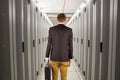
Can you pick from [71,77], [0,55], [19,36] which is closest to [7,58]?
[0,55]

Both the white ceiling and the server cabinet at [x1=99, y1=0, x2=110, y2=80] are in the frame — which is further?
the white ceiling

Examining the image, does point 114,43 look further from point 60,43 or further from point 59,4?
point 59,4

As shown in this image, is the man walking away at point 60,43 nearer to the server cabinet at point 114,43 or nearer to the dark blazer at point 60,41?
the dark blazer at point 60,41

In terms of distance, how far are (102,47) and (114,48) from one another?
1.70 feet

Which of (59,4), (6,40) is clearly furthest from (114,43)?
(59,4)

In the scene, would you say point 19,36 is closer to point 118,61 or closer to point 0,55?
point 0,55

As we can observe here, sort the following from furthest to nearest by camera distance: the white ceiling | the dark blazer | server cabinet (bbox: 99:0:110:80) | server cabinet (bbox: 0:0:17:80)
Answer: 1. the white ceiling
2. the dark blazer
3. server cabinet (bbox: 99:0:110:80)
4. server cabinet (bbox: 0:0:17:80)

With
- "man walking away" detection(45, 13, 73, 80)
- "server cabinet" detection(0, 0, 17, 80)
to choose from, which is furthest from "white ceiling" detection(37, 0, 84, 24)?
"server cabinet" detection(0, 0, 17, 80)

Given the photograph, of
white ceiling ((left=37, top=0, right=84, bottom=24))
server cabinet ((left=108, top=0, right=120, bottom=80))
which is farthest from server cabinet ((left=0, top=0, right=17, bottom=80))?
white ceiling ((left=37, top=0, right=84, bottom=24))

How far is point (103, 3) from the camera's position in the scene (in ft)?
6.95

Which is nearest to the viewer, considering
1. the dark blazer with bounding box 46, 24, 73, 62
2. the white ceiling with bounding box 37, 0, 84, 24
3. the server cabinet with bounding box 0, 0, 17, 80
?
the server cabinet with bounding box 0, 0, 17, 80

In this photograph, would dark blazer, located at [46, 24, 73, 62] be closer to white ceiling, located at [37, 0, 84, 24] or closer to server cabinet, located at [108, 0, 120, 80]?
server cabinet, located at [108, 0, 120, 80]

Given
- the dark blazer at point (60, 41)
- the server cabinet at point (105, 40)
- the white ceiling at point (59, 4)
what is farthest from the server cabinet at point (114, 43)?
the white ceiling at point (59, 4)

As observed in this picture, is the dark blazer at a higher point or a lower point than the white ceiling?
lower
